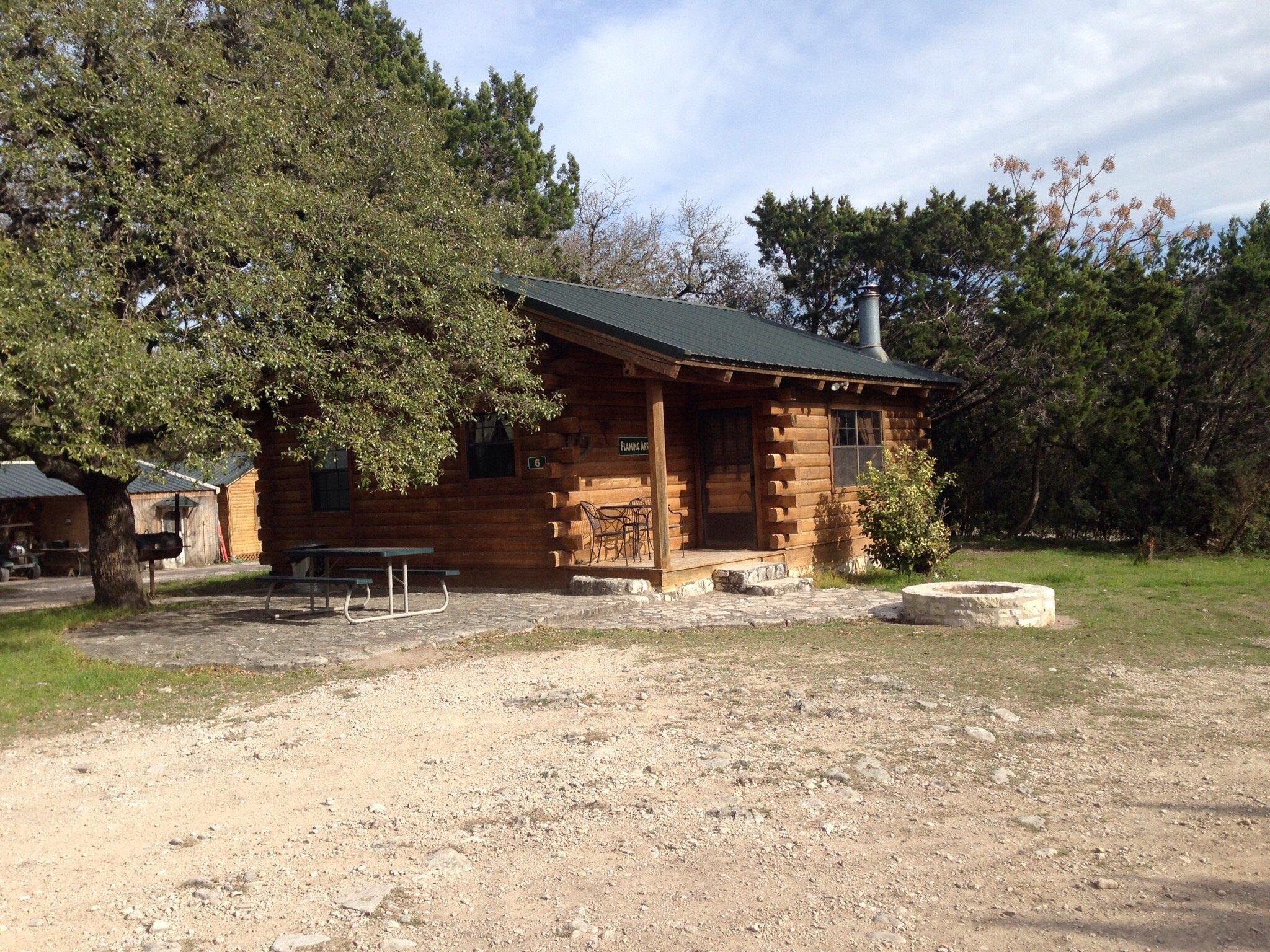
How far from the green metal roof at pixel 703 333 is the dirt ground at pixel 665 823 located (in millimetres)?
5656

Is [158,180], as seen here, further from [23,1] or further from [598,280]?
[598,280]

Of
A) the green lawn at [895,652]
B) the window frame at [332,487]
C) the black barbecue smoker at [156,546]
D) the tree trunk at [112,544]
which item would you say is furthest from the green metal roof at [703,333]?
the black barbecue smoker at [156,546]

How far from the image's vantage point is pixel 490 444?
14.1 m

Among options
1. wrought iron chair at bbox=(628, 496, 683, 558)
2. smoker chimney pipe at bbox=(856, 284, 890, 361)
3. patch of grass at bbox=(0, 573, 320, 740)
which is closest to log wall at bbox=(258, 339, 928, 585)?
wrought iron chair at bbox=(628, 496, 683, 558)

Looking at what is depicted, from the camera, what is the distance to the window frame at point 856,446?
15.5 metres

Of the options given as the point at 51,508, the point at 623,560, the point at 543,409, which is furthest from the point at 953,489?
the point at 51,508

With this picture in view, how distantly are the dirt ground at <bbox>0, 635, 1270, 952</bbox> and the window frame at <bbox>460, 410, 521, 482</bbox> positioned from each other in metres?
6.59

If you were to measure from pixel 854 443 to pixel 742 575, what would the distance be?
434cm

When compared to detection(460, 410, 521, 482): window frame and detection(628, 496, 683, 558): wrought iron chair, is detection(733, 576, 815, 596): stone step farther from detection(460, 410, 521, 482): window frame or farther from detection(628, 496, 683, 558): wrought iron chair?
detection(460, 410, 521, 482): window frame

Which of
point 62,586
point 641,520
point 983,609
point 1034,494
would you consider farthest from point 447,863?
point 62,586

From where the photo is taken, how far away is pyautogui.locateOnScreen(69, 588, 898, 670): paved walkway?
9.63 metres

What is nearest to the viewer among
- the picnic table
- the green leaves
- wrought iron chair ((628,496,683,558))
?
the green leaves

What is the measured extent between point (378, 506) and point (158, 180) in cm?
637

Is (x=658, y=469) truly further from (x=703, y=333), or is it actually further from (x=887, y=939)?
(x=887, y=939)
